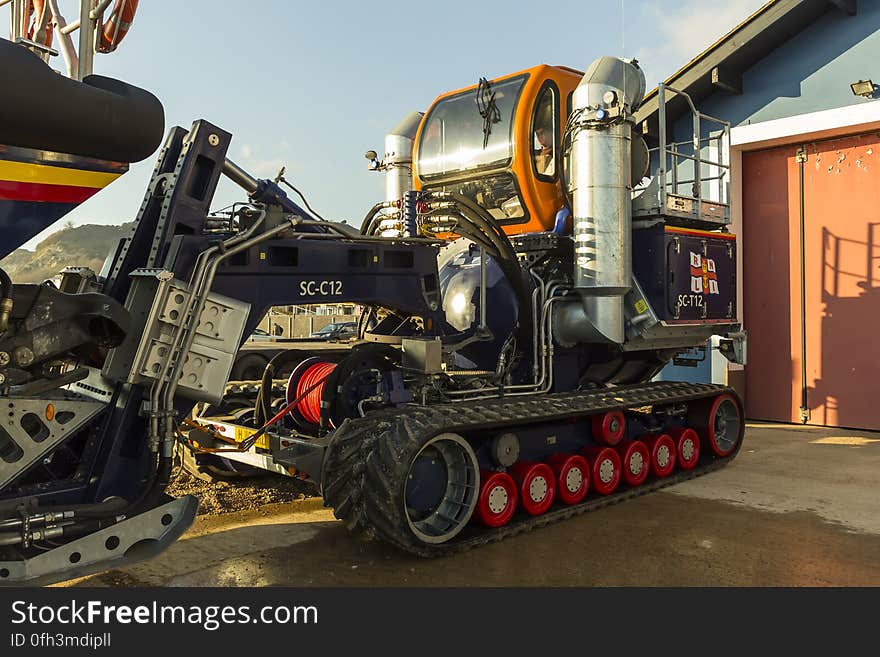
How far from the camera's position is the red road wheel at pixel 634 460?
7215 mm

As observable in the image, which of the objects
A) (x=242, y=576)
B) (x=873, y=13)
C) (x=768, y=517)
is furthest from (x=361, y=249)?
(x=873, y=13)

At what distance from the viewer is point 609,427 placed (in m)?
7.12

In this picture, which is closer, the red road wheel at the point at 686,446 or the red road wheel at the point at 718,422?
the red road wheel at the point at 686,446

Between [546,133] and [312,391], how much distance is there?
135 inches

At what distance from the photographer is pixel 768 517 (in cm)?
654

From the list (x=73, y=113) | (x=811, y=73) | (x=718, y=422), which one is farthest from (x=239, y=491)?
Answer: (x=811, y=73)

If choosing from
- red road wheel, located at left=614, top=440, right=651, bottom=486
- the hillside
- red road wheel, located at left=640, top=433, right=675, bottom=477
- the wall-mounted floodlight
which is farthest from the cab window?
the hillside

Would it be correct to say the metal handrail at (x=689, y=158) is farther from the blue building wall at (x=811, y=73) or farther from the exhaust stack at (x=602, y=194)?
the blue building wall at (x=811, y=73)

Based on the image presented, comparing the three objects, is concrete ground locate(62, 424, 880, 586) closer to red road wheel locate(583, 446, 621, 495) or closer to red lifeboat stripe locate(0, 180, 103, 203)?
red road wheel locate(583, 446, 621, 495)

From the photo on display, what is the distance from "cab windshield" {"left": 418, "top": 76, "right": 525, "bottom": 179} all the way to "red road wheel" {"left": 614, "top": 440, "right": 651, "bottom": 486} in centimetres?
294

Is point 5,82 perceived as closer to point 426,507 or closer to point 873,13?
point 426,507

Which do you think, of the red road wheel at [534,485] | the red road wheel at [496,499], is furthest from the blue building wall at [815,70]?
the red road wheel at [496,499]

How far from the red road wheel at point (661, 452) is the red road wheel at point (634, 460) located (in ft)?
0.51

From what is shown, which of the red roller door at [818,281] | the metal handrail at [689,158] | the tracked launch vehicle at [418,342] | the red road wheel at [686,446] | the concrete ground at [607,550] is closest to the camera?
the tracked launch vehicle at [418,342]
